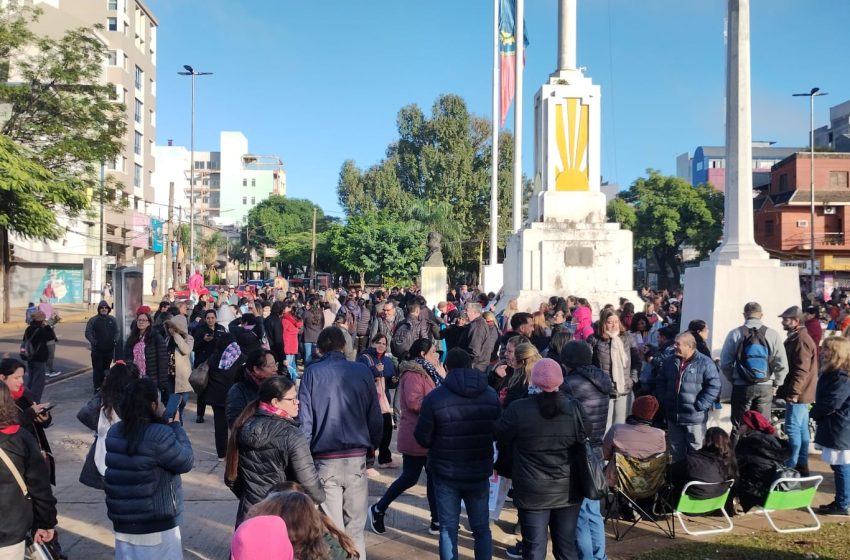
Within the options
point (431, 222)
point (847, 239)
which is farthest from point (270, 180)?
point (847, 239)

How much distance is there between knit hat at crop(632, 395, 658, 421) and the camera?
583cm

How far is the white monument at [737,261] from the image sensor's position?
31.8 feet

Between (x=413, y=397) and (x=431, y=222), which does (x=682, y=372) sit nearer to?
(x=413, y=397)

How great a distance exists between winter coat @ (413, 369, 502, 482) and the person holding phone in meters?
1.59

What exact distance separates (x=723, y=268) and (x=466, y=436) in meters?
6.26

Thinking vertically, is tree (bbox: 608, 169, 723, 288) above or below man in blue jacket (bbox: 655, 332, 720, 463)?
above

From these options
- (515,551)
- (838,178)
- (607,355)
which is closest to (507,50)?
(607,355)

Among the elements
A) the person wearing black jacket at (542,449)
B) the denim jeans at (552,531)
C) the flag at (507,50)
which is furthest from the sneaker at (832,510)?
the flag at (507,50)

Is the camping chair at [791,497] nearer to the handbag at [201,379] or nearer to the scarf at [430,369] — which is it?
the scarf at [430,369]

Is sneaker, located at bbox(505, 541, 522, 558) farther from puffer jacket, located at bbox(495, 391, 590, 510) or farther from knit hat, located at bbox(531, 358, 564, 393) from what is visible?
knit hat, located at bbox(531, 358, 564, 393)

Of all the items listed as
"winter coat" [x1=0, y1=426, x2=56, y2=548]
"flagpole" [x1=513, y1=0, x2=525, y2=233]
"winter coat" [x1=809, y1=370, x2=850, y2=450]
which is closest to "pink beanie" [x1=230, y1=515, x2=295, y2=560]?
"winter coat" [x1=0, y1=426, x2=56, y2=548]

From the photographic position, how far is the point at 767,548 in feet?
18.7

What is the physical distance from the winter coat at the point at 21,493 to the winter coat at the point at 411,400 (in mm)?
2768

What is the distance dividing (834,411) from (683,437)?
1319 millimetres
